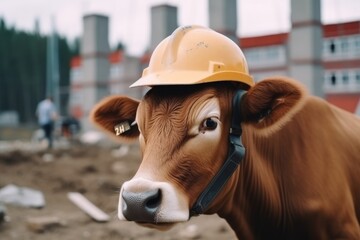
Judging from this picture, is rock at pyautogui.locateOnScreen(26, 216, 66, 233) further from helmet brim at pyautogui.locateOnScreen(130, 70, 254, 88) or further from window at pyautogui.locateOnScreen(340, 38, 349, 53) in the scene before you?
window at pyautogui.locateOnScreen(340, 38, 349, 53)

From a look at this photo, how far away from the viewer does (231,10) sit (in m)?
8.30

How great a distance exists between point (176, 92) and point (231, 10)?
20.0 feet

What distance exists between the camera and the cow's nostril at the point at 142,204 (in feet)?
7.08

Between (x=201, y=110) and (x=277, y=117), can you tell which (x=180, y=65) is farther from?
(x=277, y=117)

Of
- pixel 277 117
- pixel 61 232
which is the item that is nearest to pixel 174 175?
pixel 277 117

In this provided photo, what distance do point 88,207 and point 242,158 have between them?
14.7 feet

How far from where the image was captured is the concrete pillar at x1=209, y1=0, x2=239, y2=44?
317 inches

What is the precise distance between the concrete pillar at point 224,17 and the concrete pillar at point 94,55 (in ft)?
14.1

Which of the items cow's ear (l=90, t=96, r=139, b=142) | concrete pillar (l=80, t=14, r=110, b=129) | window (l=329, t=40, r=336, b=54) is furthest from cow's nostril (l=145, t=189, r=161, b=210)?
concrete pillar (l=80, t=14, r=110, b=129)

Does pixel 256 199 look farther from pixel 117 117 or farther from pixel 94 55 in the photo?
pixel 94 55

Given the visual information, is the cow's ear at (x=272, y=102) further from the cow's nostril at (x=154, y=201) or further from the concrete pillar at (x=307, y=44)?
the concrete pillar at (x=307, y=44)

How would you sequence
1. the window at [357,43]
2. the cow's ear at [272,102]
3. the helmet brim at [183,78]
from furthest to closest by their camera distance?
the window at [357,43] < the cow's ear at [272,102] < the helmet brim at [183,78]

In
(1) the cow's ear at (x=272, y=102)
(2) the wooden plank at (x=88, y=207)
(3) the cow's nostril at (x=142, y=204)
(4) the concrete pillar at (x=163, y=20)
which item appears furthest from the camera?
(4) the concrete pillar at (x=163, y=20)

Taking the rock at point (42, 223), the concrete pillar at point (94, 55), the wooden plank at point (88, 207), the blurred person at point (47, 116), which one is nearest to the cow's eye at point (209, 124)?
the rock at point (42, 223)
